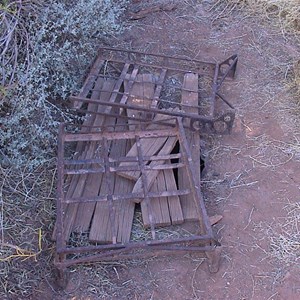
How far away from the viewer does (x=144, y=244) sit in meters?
3.19

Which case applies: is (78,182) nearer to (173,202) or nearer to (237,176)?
(173,202)

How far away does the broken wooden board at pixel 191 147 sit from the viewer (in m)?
3.62

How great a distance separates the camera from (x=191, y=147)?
13.4ft

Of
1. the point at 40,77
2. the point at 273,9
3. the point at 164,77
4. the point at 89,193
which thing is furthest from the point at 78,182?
the point at 273,9

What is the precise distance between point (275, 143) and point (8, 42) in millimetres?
2189

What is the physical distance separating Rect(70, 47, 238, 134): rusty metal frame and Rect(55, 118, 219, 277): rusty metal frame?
0.80 ft

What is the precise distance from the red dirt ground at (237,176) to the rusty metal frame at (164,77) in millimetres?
127

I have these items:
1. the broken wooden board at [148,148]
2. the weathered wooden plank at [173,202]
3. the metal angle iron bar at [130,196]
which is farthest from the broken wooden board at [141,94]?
the metal angle iron bar at [130,196]

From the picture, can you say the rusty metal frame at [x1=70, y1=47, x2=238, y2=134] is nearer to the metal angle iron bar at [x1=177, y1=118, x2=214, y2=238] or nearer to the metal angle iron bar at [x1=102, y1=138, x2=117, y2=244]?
the metal angle iron bar at [x1=177, y1=118, x2=214, y2=238]

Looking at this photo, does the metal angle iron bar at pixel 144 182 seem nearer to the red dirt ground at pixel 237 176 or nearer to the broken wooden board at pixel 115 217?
the broken wooden board at pixel 115 217

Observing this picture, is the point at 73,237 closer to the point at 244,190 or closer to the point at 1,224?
the point at 1,224

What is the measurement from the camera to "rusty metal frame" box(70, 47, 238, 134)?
419 centimetres

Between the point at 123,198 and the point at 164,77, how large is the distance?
158 centimetres

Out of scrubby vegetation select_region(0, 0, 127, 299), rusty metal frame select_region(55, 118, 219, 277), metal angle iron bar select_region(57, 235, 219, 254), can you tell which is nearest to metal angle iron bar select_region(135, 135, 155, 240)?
rusty metal frame select_region(55, 118, 219, 277)
